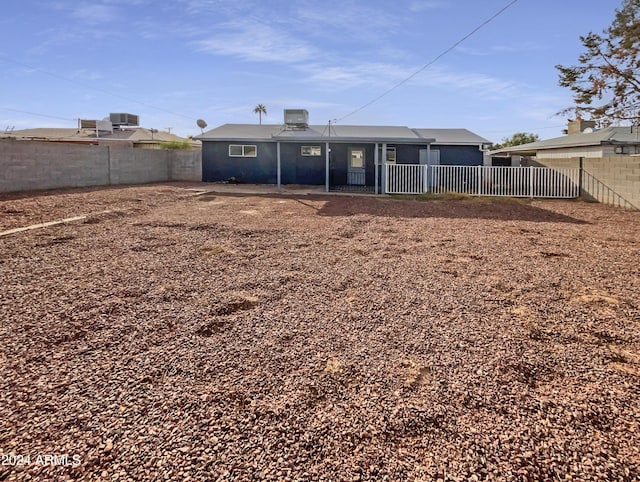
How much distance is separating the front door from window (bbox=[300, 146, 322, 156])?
154 cm

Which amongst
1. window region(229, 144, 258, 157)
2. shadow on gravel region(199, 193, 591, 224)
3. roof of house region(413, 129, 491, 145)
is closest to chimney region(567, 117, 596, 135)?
roof of house region(413, 129, 491, 145)

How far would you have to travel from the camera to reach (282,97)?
28.2 metres

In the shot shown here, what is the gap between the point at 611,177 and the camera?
1311cm

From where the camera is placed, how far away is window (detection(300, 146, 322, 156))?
19.7 metres

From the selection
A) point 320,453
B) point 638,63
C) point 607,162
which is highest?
point 638,63

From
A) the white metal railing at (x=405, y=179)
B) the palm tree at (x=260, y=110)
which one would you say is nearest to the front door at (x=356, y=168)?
the white metal railing at (x=405, y=179)

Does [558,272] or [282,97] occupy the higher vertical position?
[282,97]

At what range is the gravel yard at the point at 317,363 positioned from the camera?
2109 mm

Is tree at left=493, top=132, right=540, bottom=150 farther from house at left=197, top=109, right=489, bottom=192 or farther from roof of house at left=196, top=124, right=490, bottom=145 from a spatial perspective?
house at left=197, top=109, right=489, bottom=192

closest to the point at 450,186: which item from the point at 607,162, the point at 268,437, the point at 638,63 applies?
the point at 607,162

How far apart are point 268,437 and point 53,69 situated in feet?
128

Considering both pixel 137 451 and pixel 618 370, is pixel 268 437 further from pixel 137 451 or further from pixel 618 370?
pixel 618 370

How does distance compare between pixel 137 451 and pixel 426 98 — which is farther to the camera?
pixel 426 98

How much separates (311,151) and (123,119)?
61.6 feet
